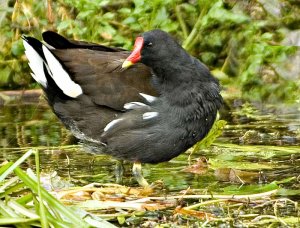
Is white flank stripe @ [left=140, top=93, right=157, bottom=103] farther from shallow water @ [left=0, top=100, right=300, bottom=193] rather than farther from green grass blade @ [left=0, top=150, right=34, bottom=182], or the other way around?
green grass blade @ [left=0, top=150, right=34, bottom=182]

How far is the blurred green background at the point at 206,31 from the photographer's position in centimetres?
785

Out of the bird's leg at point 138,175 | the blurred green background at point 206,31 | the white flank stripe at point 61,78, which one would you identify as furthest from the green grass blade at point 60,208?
the blurred green background at point 206,31

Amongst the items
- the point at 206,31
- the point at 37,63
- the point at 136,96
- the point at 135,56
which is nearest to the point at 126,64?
the point at 135,56

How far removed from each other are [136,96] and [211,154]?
3.08ft

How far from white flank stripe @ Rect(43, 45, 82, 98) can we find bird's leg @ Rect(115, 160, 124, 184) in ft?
1.70

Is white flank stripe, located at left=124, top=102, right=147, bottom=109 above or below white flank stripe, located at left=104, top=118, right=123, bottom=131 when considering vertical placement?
above

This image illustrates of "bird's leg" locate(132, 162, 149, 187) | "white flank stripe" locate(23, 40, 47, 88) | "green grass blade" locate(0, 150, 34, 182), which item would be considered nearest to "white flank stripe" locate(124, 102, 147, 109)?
"bird's leg" locate(132, 162, 149, 187)

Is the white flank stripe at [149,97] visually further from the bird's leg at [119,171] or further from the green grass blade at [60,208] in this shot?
the green grass blade at [60,208]

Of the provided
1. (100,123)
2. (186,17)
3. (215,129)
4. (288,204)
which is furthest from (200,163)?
(186,17)

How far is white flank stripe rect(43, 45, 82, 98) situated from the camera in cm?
506

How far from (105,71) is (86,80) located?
132 millimetres

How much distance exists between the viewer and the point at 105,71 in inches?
198

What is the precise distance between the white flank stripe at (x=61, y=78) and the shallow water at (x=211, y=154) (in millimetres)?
506

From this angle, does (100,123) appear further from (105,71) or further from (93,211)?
(93,211)
